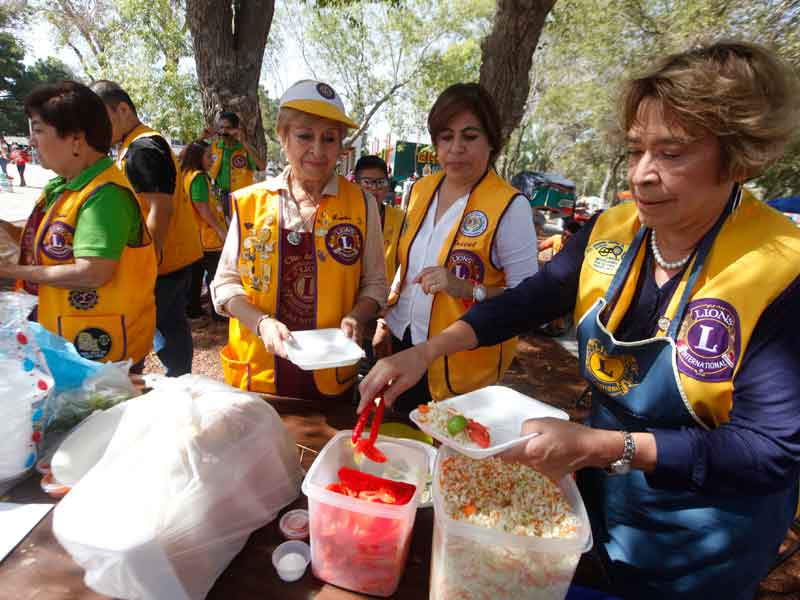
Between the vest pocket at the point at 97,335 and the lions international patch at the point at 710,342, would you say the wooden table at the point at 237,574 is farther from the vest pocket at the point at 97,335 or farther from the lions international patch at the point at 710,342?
the vest pocket at the point at 97,335

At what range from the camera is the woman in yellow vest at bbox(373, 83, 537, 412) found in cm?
212

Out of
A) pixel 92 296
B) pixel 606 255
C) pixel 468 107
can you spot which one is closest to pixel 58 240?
pixel 92 296

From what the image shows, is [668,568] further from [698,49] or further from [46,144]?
[46,144]

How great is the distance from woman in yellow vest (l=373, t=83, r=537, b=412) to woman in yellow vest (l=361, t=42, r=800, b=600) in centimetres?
88

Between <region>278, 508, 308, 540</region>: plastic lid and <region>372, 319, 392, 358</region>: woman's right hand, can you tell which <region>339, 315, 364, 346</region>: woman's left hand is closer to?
<region>372, 319, 392, 358</region>: woman's right hand

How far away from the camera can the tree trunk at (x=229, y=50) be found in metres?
5.32

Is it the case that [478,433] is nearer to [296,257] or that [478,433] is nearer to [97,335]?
[296,257]

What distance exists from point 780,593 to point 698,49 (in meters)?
2.97

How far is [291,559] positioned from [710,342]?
113cm

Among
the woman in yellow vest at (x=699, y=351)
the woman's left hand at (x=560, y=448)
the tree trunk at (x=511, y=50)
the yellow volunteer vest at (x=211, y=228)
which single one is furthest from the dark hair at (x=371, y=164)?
the woman's left hand at (x=560, y=448)

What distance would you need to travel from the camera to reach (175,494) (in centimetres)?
101

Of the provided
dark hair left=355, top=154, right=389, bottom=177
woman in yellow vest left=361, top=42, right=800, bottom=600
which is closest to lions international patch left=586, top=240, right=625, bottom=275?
woman in yellow vest left=361, top=42, right=800, bottom=600

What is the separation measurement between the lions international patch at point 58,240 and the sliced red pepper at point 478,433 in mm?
1855

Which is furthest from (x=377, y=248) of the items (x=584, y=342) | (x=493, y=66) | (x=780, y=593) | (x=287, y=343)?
(x=493, y=66)
